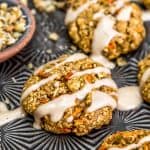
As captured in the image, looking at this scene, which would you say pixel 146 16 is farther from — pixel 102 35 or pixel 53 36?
pixel 53 36

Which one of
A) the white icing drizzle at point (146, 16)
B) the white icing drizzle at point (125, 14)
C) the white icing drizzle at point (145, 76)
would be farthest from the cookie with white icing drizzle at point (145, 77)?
the white icing drizzle at point (146, 16)

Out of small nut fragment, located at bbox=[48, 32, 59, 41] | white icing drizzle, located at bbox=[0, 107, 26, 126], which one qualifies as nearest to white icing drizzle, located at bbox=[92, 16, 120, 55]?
small nut fragment, located at bbox=[48, 32, 59, 41]

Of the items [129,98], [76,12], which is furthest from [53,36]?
[129,98]

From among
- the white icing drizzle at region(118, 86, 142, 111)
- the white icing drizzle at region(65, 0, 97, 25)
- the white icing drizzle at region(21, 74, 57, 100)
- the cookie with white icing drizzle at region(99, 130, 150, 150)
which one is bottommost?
the cookie with white icing drizzle at region(99, 130, 150, 150)

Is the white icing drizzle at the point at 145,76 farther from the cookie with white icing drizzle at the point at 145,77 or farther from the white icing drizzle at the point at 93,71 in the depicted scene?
the white icing drizzle at the point at 93,71

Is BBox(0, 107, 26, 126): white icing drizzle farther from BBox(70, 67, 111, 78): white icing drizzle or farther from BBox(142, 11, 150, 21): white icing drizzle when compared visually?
BBox(142, 11, 150, 21): white icing drizzle

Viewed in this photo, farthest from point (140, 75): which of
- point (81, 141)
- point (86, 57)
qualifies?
point (81, 141)

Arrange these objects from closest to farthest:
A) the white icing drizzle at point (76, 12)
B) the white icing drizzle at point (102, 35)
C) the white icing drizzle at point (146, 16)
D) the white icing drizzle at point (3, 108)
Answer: the white icing drizzle at point (3, 108)
the white icing drizzle at point (102, 35)
the white icing drizzle at point (76, 12)
the white icing drizzle at point (146, 16)

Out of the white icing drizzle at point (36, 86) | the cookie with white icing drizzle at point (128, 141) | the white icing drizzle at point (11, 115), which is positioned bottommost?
the cookie with white icing drizzle at point (128, 141)
